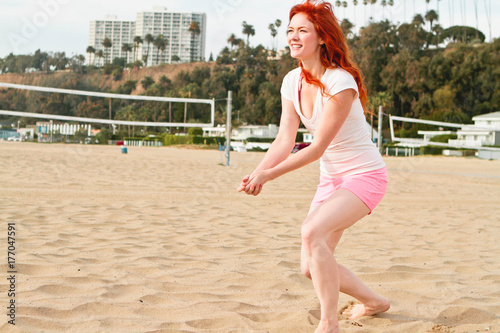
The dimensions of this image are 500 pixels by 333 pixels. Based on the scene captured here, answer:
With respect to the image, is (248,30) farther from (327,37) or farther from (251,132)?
(327,37)

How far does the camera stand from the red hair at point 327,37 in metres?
2.32

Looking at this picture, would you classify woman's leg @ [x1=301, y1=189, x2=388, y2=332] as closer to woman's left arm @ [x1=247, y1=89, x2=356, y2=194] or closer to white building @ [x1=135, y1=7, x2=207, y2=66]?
woman's left arm @ [x1=247, y1=89, x2=356, y2=194]

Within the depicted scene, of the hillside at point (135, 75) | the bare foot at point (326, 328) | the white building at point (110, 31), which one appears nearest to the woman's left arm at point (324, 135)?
the bare foot at point (326, 328)

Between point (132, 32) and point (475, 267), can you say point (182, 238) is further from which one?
point (132, 32)

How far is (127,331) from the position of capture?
2.31m

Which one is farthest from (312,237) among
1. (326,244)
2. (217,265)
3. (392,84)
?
(392,84)

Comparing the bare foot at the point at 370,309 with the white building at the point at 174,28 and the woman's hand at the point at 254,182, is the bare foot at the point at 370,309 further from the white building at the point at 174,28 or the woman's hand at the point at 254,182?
the white building at the point at 174,28

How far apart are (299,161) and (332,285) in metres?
0.57

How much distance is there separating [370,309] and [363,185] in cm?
74

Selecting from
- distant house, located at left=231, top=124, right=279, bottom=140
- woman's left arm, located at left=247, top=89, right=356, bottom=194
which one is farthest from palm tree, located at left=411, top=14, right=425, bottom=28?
woman's left arm, located at left=247, top=89, right=356, bottom=194

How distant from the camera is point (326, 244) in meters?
2.24

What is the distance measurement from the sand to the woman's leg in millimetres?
279

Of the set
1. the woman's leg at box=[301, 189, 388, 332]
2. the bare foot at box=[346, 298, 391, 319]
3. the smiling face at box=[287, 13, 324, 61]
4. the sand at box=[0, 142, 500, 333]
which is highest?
the smiling face at box=[287, 13, 324, 61]

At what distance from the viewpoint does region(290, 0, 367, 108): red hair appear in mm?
2322
